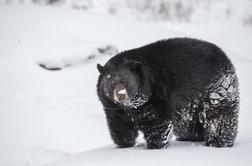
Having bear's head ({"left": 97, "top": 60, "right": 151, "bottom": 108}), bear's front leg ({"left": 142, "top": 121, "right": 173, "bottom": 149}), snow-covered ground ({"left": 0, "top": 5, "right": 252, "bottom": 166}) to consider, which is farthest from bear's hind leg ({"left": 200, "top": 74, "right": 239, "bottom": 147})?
bear's head ({"left": 97, "top": 60, "right": 151, "bottom": 108})

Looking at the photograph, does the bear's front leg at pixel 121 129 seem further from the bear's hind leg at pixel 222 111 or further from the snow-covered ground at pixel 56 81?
the bear's hind leg at pixel 222 111

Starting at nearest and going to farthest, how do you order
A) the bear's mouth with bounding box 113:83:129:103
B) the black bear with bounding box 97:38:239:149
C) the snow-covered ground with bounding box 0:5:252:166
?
the bear's mouth with bounding box 113:83:129:103 → the black bear with bounding box 97:38:239:149 → the snow-covered ground with bounding box 0:5:252:166

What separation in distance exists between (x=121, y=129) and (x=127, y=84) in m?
0.65

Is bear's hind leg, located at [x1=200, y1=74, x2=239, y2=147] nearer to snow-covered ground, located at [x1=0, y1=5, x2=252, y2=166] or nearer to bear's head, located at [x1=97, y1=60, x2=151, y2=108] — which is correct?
snow-covered ground, located at [x1=0, y1=5, x2=252, y2=166]

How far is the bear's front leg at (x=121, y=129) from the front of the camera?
22.8ft

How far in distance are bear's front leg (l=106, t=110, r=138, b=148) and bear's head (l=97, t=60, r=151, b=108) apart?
262 millimetres

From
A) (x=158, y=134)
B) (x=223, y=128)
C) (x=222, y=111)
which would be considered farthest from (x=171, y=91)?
(x=223, y=128)

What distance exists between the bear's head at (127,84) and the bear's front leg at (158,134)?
1.19 feet

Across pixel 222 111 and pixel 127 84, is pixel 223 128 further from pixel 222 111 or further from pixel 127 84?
pixel 127 84

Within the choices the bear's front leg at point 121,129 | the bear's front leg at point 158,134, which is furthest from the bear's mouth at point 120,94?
the bear's front leg at point 158,134

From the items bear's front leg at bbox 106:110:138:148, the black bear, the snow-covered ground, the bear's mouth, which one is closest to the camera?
the bear's mouth

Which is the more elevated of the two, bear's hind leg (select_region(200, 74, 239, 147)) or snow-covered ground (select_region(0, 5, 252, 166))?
bear's hind leg (select_region(200, 74, 239, 147))

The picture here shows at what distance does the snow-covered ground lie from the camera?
1053cm

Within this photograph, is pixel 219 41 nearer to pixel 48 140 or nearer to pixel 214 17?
pixel 214 17
